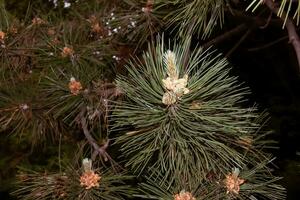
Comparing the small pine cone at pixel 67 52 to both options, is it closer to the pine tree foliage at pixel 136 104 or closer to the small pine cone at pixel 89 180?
the pine tree foliage at pixel 136 104

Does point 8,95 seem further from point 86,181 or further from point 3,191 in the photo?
point 3,191

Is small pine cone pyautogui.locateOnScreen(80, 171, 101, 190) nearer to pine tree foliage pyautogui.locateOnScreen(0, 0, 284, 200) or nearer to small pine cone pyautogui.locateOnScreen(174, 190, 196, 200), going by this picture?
pine tree foliage pyautogui.locateOnScreen(0, 0, 284, 200)

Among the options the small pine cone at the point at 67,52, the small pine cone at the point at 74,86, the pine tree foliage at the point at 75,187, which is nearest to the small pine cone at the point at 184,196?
the pine tree foliage at the point at 75,187

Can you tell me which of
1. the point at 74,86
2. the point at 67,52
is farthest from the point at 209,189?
the point at 67,52

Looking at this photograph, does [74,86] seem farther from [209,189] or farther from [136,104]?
[209,189]

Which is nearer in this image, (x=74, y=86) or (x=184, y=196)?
(x=184, y=196)

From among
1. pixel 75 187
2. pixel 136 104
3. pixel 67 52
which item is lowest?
pixel 75 187
